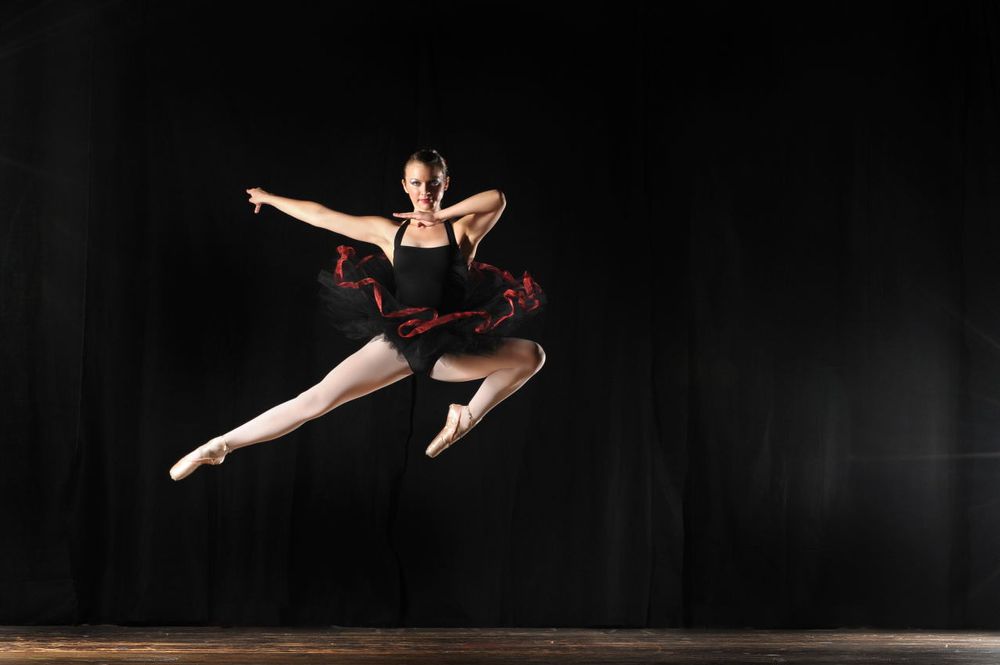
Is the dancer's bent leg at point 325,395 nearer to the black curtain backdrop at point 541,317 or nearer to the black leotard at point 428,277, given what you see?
the black leotard at point 428,277

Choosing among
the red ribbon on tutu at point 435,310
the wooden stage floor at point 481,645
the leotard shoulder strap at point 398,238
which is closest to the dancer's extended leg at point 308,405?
the red ribbon on tutu at point 435,310

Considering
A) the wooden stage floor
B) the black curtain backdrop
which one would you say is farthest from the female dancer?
the wooden stage floor

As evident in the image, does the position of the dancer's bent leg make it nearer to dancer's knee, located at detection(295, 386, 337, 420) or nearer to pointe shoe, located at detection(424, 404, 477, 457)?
dancer's knee, located at detection(295, 386, 337, 420)

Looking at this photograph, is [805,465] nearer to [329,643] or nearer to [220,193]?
[329,643]

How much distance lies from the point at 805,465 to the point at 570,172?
1.61 m

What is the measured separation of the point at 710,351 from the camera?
4723 millimetres

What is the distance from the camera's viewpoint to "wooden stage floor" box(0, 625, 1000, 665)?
403cm

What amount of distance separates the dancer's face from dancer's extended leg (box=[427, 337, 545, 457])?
0.57 meters

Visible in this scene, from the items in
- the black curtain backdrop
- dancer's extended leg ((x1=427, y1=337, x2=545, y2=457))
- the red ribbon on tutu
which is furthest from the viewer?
the black curtain backdrop

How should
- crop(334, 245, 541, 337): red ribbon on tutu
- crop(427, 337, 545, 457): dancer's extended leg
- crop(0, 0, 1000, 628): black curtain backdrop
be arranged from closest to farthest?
crop(334, 245, 541, 337): red ribbon on tutu
crop(427, 337, 545, 457): dancer's extended leg
crop(0, 0, 1000, 628): black curtain backdrop

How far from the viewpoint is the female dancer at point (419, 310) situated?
4.00 metres

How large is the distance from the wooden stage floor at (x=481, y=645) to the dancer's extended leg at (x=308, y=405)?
2.35ft

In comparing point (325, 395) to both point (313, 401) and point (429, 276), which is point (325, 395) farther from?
point (429, 276)

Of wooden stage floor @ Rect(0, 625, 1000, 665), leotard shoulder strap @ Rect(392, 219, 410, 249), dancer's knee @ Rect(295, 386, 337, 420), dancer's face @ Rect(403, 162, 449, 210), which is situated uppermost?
dancer's face @ Rect(403, 162, 449, 210)
